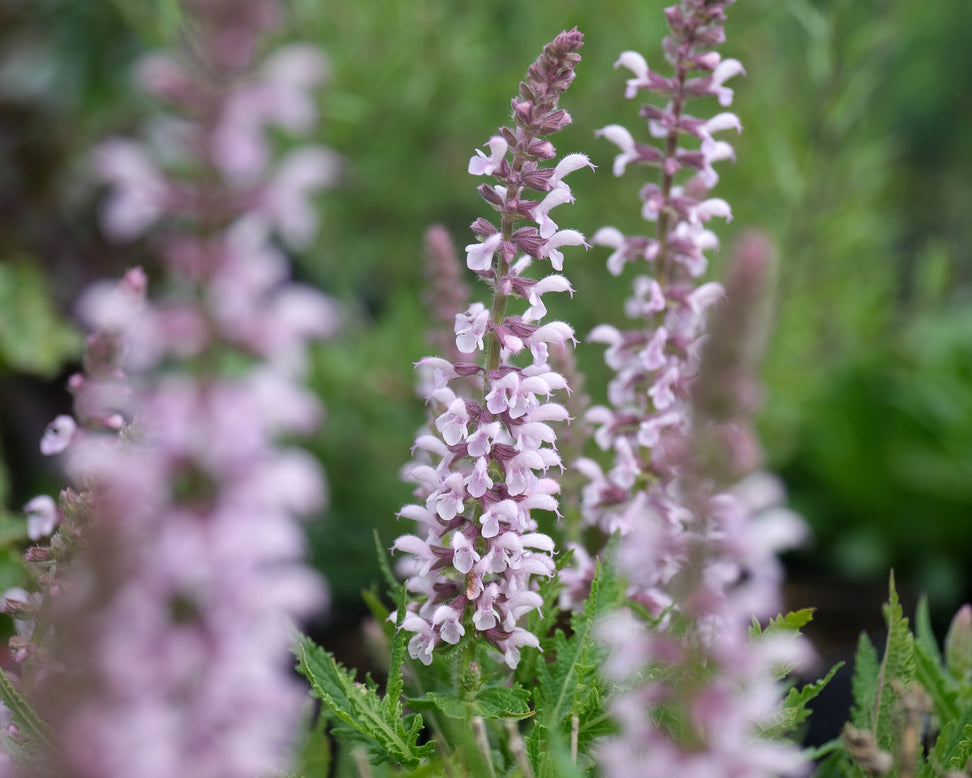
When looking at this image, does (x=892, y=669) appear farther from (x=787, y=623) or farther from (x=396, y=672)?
(x=396, y=672)

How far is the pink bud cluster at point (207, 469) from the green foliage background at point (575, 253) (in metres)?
2.18

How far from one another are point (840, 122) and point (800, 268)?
53cm

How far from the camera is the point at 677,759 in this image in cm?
71

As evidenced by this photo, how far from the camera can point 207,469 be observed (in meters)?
0.61

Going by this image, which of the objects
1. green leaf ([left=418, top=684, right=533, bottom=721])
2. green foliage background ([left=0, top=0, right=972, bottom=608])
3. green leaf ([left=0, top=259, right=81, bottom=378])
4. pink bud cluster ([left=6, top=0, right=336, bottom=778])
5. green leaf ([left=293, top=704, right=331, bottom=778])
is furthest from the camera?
green foliage background ([left=0, top=0, right=972, bottom=608])

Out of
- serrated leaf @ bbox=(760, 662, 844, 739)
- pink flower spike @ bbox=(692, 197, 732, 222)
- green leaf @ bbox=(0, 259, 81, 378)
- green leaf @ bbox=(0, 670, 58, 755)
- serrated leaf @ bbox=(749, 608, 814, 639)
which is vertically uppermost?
green leaf @ bbox=(0, 259, 81, 378)

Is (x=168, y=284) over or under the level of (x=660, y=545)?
over

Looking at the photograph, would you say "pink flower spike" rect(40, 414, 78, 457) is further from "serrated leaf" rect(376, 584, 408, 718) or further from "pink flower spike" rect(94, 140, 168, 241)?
"pink flower spike" rect(94, 140, 168, 241)

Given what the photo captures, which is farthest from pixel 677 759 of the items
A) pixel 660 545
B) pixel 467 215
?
pixel 467 215

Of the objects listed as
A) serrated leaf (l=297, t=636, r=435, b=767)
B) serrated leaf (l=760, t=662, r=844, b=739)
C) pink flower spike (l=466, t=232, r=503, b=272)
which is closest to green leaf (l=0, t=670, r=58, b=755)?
serrated leaf (l=297, t=636, r=435, b=767)

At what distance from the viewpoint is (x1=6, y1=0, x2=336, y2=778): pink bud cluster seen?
58cm

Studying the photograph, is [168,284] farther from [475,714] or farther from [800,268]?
[475,714]

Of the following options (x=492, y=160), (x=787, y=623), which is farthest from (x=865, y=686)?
(x=492, y=160)

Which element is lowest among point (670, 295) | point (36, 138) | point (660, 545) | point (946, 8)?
point (660, 545)
